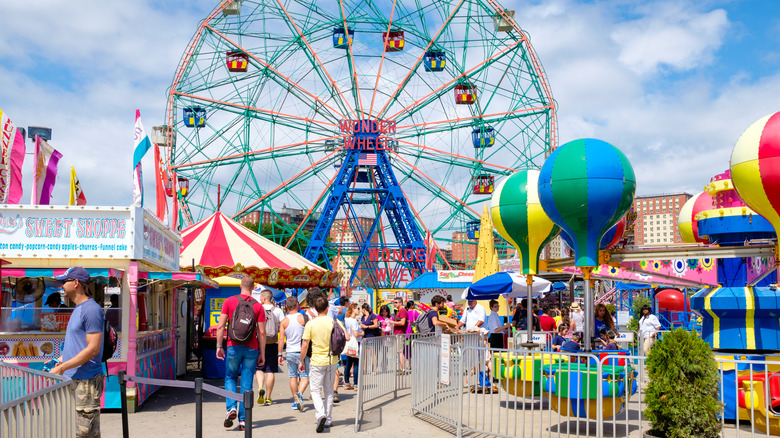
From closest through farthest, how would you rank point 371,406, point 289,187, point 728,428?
point 728,428, point 371,406, point 289,187

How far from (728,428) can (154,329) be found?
7874mm

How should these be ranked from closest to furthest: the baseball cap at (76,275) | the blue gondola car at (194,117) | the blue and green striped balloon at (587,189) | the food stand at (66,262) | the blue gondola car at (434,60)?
1. the baseball cap at (76,275)
2. the food stand at (66,262)
3. the blue and green striped balloon at (587,189)
4. the blue gondola car at (194,117)
5. the blue gondola car at (434,60)

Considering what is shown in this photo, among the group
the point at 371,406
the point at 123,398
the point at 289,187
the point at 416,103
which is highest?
the point at 416,103

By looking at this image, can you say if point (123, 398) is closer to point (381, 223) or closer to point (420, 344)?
point (420, 344)

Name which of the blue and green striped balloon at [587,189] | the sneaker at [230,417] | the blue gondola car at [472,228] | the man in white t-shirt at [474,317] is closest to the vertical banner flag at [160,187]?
the sneaker at [230,417]

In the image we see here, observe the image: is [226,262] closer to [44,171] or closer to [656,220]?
[44,171]

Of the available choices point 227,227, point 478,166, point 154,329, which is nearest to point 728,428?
point 154,329

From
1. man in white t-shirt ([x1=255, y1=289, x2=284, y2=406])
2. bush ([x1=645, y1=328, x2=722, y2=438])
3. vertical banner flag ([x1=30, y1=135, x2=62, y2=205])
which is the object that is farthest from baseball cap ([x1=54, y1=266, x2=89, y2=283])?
vertical banner flag ([x1=30, y1=135, x2=62, y2=205])

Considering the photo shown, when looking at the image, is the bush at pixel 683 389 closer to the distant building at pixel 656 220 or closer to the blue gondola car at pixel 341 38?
the blue gondola car at pixel 341 38

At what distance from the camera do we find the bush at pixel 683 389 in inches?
238

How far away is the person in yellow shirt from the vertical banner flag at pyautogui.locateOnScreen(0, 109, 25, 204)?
570 cm

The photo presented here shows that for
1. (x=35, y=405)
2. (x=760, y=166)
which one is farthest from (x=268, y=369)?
(x=760, y=166)

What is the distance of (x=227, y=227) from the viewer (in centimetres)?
1750

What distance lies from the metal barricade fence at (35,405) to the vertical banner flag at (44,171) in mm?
7345
